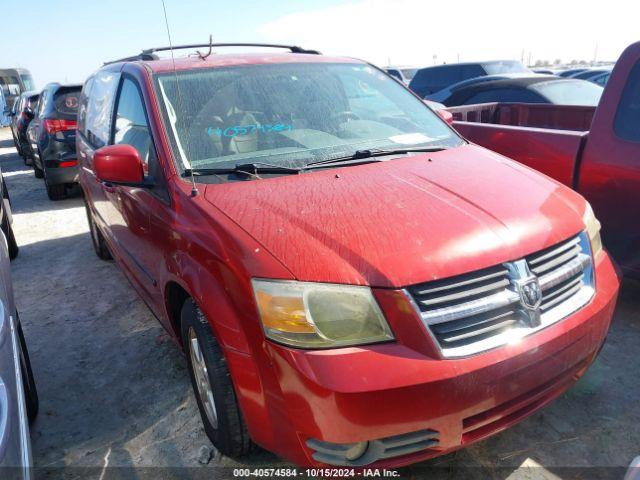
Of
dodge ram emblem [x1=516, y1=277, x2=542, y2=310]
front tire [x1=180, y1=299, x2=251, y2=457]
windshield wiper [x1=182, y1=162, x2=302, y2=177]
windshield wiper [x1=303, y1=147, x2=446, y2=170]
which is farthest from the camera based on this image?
windshield wiper [x1=303, y1=147, x2=446, y2=170]

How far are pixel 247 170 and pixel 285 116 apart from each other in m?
0.52

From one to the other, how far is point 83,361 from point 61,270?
81.5 inches

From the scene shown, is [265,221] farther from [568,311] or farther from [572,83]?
[572,83]

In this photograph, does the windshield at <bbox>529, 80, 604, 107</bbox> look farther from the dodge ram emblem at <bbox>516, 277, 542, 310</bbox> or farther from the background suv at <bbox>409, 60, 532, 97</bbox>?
the background suv at <bbox>409, 60, 532, 97</bbox>

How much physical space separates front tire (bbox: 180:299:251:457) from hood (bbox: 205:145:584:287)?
1.73 ft

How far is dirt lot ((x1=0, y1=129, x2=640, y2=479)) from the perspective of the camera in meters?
2.32

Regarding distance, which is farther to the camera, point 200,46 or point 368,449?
point 200,46

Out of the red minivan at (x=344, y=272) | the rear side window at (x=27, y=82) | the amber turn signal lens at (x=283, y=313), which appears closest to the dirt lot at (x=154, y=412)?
the red minivan at (x=344, y=272)

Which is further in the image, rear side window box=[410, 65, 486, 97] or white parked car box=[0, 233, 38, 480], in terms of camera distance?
rear side window box=[410, 65, 486, 97]

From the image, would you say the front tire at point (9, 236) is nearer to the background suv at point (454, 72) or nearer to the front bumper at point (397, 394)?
the front bumper at point (397, 394)

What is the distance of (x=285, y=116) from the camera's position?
2.83 m

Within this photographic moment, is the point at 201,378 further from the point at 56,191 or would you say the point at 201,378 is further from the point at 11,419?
the point at 56,191

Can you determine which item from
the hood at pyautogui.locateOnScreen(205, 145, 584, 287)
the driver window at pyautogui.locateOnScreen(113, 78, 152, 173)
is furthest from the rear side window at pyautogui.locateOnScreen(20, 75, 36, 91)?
the hood at pyautogui.locateOnScreen(205, 145, 584, 287)

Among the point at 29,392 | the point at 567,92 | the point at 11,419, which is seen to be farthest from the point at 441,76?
the point at 11,419
